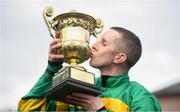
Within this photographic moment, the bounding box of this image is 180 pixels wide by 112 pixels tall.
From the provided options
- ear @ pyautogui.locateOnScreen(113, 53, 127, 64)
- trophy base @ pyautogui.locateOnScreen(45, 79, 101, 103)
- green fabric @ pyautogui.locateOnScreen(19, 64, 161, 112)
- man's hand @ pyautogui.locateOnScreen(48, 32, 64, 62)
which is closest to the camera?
trophy base @ pyautogui.locateOnScreen(45, 79, 101, 103)

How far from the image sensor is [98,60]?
11.3 ft

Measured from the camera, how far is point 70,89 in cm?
323

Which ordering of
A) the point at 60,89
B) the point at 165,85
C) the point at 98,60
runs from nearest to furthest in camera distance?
the point at 60,89
the point at 98,60
the point at 165,85

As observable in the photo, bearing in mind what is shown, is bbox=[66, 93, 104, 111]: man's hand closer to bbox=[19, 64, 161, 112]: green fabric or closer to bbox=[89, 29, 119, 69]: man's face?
bbox=[19, 64, 161, 112]: green fabric

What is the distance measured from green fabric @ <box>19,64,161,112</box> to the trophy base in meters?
0.19

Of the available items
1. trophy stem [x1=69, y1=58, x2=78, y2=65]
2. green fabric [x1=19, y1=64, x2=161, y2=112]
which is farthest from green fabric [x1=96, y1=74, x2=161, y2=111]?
trophy stem [x1=69, y1=58, x2=78, y2=65]

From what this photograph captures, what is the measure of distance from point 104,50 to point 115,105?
1.19ft

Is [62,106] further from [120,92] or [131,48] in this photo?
[131,48]

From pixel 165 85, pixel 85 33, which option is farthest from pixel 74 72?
pixel 165 85

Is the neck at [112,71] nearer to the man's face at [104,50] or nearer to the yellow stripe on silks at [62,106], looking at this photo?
the man's face at [104,50]

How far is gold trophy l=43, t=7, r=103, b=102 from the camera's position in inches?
127

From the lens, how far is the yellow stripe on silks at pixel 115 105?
131 inches

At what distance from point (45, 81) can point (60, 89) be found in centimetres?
33

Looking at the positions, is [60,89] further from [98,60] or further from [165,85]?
[165,85]
